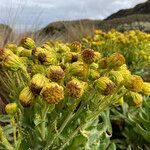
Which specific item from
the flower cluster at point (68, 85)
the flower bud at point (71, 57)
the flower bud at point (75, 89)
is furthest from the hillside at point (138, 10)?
the flower bud at point (75, 89)

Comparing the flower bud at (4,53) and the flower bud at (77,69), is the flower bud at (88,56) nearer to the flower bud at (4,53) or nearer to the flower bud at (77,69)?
the flower bud at (77,69)

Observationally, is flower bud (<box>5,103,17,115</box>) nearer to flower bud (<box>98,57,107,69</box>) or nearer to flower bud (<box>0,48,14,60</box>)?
flower bud (<box>0,48,14,60</box>)

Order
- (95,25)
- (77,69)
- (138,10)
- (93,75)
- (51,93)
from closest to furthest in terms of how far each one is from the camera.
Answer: (51,93)
(77,69)
(93,75)
(95,25)
(138,10)

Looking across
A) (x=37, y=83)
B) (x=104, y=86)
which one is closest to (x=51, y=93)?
(x=37, y=83)

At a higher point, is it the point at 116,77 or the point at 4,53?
the point at 4,53

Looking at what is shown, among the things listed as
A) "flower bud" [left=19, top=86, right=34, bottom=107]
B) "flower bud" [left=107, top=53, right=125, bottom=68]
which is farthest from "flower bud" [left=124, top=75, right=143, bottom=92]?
"flower bud" [left=19, top=86, right=34, bottom=107]

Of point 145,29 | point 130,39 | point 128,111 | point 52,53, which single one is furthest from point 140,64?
point 145,29

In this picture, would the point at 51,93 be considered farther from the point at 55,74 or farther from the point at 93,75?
the point at 93,75
